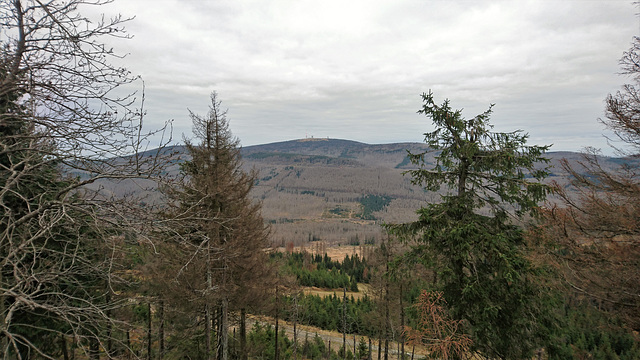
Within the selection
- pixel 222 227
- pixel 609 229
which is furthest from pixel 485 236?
pixel 222 227

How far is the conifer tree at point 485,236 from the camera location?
6.26 metres

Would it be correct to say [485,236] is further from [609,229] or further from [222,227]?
[222,227]

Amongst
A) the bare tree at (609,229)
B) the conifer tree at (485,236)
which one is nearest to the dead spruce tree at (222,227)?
the conifer tree at (485,236)

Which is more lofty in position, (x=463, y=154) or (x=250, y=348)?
(x=463, y=154)

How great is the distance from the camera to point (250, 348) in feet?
45.2

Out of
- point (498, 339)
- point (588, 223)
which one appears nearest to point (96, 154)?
point (498, 339)

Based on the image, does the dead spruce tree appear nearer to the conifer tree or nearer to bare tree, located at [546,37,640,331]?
the conifer tree

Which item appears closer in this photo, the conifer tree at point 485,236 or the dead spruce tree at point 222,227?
the conifer tree at point 485,236

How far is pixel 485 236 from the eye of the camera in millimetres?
6277

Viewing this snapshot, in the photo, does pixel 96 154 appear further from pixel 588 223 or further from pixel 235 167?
pixel 588 223

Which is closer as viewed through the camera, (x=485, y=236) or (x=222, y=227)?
(x=485, y=236)

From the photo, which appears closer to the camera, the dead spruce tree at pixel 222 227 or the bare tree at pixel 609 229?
the bare tree at pixel 609 229

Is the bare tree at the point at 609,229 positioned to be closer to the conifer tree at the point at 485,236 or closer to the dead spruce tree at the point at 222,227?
the conifer tree at the point at 485,236

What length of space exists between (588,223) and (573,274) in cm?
134
